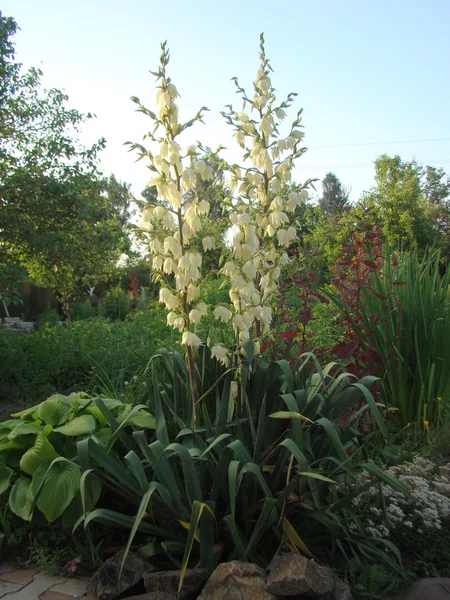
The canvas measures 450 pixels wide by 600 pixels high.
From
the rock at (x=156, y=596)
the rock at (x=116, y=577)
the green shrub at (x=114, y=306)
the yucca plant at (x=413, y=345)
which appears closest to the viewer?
the rock at (x=156, y=596)

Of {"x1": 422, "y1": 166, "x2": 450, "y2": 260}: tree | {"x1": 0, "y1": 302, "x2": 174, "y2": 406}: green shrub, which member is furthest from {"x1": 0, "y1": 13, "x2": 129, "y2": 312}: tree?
{"x1": 422, "y1": 166, "x2": 450, "y2": 260}: tree

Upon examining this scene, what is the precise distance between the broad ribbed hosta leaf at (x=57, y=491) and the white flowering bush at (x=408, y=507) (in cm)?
136

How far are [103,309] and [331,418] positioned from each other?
44.2 ft

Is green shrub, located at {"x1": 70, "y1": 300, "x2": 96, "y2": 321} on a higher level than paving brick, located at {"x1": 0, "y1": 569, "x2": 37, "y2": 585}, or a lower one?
higher

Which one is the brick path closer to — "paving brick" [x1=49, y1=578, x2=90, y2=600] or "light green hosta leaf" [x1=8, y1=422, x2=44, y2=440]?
"paving brick" [x1=49, y1=578, x2=90, y2=600]

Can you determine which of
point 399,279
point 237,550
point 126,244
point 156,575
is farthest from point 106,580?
point 126,244

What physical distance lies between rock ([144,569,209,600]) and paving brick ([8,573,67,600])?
0.49 m

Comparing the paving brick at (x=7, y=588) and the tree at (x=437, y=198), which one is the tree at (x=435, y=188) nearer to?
the tree at (x=437, y=198)

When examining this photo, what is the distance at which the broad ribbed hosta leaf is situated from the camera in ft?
8.27

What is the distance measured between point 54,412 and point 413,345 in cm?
261

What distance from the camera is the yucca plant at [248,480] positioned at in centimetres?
229

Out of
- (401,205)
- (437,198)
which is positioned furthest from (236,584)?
(437,198)

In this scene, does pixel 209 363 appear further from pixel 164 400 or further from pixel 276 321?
pixel 276 321

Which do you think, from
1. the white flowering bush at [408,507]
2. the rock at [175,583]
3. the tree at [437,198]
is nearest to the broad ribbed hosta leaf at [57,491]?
the rock at [175,583]
